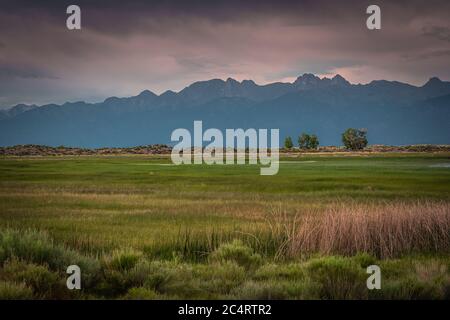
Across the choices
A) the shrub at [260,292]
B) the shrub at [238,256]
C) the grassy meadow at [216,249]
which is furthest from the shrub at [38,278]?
the shrub at [238,256]

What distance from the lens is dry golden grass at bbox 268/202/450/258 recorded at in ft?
60.8

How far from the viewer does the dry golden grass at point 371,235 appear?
18.5m

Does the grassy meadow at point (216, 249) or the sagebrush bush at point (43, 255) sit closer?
the grassy meadow at point (216, 249)

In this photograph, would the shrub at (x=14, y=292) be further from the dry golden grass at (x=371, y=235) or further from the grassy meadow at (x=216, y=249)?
the dry golden grass at (x=371, y=235)

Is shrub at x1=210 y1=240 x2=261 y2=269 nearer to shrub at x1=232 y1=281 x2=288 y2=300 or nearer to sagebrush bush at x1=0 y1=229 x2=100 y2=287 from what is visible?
shrub at x1=232 y1=281 x2=288 y2=300

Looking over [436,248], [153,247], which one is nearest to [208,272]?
[153,247]

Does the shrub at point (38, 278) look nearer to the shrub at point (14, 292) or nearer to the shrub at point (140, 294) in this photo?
the shrub at point (14, 292)

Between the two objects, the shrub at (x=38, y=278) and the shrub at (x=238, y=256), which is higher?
the shrub at (x=38, y=278)

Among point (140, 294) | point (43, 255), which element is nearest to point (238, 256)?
point (140, 294)

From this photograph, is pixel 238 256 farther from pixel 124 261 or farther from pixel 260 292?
pixel 260 292

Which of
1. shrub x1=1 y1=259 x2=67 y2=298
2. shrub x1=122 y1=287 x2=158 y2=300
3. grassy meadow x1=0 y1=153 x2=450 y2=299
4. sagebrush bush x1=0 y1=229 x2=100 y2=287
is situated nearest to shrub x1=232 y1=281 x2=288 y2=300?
grassy meadow x1=0 y1=153 x2=450 y2=299

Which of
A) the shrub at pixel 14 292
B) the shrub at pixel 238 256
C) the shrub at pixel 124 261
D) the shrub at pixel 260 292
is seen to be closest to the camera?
the shrub at pixel 14 292

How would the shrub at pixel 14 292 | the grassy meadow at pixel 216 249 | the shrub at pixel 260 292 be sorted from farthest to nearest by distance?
the grassy meadow at pixel 216 249
the shrub at pixel 260 292
the shrub at pixel 14 292
